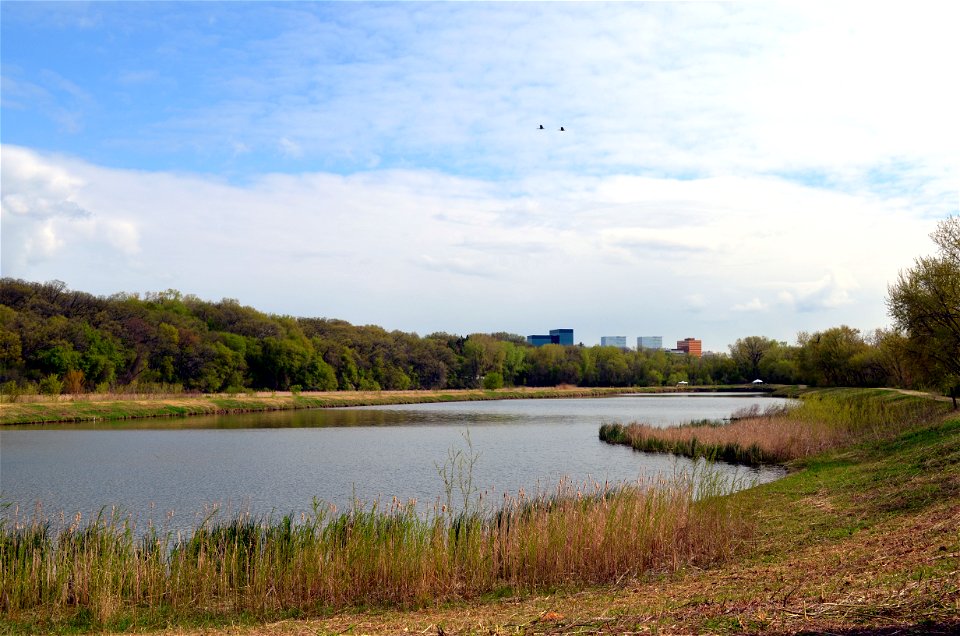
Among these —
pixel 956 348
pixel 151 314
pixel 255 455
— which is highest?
pixel 151 314

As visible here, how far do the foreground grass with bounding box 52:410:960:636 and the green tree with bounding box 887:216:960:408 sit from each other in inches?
857

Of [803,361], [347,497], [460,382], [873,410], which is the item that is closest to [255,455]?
[347,497]

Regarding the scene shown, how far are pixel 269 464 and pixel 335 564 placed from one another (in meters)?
19.3

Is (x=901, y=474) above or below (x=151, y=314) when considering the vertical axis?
below

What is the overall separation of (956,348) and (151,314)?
3144 inches

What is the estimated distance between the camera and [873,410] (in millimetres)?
36219

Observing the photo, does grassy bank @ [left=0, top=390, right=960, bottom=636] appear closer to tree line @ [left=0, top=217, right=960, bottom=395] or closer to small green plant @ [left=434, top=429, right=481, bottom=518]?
small green plant @ [left=434, top=429, right=481, bottom=518]

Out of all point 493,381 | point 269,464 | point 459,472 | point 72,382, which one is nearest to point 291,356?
point 72,382

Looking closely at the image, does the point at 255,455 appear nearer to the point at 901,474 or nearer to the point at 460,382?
the point at 901,474

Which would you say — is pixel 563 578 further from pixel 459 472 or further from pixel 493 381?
pixel 493 381

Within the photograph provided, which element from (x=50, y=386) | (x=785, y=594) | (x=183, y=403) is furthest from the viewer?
(x=183, y=403)

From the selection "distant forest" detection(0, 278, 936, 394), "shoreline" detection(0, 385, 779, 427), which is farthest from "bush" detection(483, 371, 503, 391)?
"shoreline" detection(0, 385, 779, 427)

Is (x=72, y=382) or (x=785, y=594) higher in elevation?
(x=72, y=382)

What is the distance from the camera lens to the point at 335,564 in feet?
35.1
